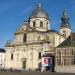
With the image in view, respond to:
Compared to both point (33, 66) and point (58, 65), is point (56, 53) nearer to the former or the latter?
point (58, 65)

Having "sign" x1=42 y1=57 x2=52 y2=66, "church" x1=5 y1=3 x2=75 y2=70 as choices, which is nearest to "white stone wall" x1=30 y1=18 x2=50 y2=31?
"church" x1=5 y1=3 x2=75 y2=70

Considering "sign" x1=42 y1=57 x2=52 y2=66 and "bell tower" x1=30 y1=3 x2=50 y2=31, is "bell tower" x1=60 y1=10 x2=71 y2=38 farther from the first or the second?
"sign" x1=42 y1=57 x2=52 y2=66

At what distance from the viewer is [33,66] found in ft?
263

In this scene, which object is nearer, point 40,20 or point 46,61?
point 46,61

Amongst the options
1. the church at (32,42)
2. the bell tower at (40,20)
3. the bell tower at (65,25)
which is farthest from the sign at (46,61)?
the bell tower at (65,25)

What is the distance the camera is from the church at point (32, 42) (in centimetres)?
8006

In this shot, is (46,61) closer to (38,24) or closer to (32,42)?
(32,42)

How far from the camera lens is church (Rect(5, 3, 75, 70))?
80062mm

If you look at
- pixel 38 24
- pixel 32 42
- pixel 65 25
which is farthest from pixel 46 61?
pixel 65 25

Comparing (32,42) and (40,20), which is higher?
(40,20)

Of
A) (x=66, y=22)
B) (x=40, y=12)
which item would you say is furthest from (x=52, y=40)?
(x=66, y=22)

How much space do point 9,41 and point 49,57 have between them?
50.9ft

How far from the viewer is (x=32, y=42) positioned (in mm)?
81812

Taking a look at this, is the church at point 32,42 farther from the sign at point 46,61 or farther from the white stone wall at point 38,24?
the sign at point 46,61
